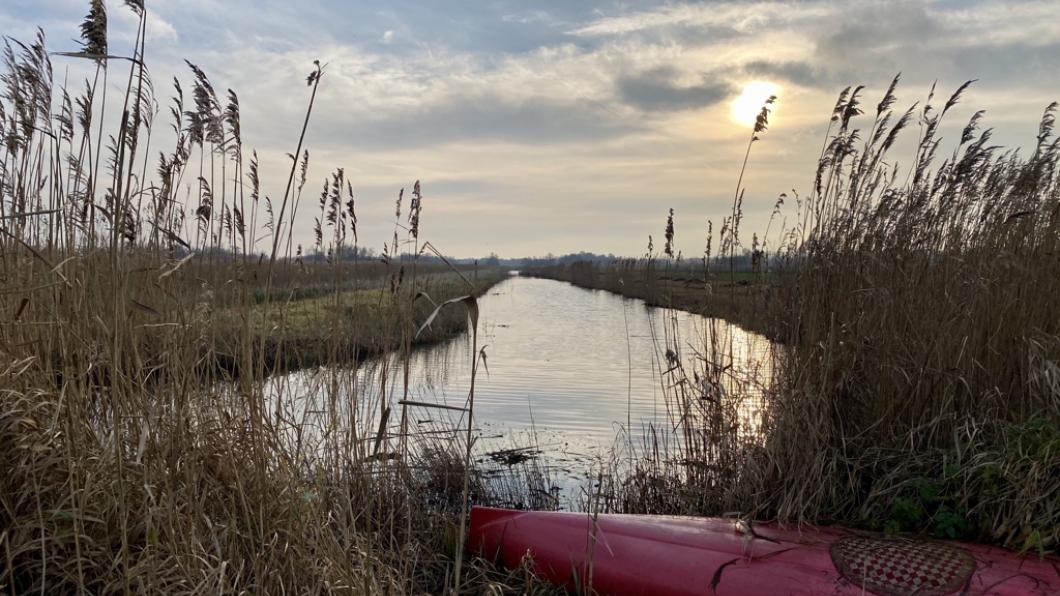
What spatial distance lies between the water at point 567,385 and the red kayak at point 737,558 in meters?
0.71

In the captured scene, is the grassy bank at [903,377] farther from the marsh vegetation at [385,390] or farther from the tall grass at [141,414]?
the tall grass at [141,414]

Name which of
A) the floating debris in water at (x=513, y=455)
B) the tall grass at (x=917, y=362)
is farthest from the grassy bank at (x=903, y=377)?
the floating debris in water at (x=513, y=455)

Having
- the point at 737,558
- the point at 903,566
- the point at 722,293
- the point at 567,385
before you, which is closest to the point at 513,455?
the point at 722,293

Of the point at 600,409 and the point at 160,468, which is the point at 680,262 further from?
the point at 160,468

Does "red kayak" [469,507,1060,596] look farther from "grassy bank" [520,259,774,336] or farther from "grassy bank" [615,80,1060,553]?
→ "grassy bank" [520,259,774,336]

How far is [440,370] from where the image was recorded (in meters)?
10.0

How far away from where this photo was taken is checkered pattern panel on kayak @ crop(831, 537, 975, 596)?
2.70m

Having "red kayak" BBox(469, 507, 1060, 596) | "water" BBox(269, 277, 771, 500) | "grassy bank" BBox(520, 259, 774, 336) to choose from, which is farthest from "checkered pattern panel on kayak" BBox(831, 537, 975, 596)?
"grassy bank" BBox(520, 259, 774, 336)

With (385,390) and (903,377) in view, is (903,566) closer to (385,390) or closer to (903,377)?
(903,377)

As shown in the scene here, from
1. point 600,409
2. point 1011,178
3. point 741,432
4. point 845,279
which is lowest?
point 600,409

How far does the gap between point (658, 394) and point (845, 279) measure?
5176 mm

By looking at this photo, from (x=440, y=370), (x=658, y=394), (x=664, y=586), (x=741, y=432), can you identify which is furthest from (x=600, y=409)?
(x=664, y=586)

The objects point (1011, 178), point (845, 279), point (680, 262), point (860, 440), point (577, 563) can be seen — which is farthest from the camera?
point (680, 262)

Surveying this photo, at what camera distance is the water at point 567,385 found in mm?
4188
